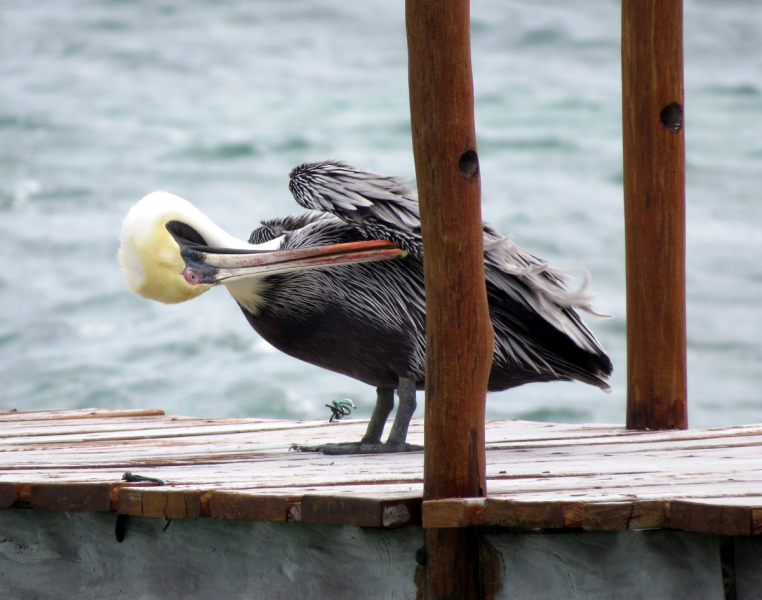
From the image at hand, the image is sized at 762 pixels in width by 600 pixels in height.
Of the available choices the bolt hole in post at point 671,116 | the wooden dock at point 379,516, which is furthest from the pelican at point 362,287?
the bolt hole in post at point 671,116

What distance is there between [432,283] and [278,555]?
67 centimetres

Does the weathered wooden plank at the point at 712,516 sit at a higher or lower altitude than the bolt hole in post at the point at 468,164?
lower

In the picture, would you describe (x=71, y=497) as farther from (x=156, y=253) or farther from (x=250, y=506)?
(x=156, y=253)

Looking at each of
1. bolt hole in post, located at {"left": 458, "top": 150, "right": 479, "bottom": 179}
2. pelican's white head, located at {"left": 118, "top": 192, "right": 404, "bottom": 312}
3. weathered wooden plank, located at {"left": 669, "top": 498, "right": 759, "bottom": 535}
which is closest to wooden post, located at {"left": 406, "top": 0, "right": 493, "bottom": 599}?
bolt hole in post, located at {"left": 458, "top": 150, "right": 479, "bottom": 179}

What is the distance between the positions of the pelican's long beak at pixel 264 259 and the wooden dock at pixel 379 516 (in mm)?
563

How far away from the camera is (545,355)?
3.38 metres

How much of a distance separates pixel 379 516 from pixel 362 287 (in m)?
1.40

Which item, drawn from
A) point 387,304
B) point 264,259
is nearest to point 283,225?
point 264,259

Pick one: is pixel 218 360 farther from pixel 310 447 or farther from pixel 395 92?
pixel 310 447

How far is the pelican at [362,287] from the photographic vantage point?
10.5 ft

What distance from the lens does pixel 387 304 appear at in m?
3.22

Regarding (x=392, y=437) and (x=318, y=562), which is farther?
(x=392, y=437)

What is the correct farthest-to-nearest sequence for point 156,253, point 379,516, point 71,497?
Answer: point 156,253 → point 71,497 → point 379,516

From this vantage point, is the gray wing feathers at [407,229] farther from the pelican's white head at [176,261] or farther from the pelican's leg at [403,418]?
the pelican's leg at [403,418]
